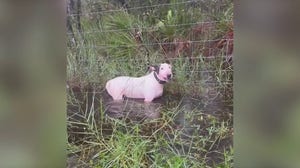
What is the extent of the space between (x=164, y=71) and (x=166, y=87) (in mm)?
65

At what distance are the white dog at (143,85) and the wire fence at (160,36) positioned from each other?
0.14 ft

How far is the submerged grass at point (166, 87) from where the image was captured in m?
1.45

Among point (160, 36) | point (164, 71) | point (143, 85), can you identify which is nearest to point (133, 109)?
point (143, 85)

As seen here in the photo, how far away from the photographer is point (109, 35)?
1.62 metres

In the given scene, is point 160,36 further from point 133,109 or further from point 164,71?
point 133,109

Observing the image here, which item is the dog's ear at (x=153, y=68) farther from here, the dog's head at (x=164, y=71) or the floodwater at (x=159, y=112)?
the floodwater at (x=159, y=112)

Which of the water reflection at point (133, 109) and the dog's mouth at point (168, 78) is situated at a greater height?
the dog's mouth at point (168, 78)

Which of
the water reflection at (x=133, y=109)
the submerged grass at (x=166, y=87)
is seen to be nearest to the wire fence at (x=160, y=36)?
the submerged grass at (x=166, y=87)

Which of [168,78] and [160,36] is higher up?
[160,36]

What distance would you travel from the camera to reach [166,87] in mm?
1552
